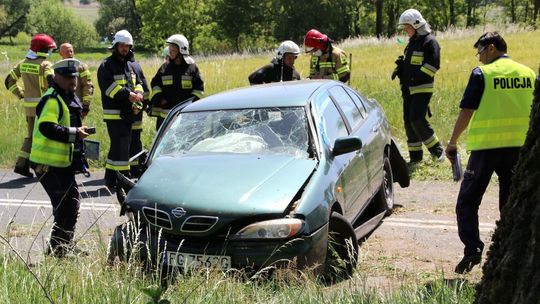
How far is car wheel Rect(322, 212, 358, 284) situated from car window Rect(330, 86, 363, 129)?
1567 millimetres

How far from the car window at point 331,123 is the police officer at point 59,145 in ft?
6.84

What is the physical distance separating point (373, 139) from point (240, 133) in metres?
1.60

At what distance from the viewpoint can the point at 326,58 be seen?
10.1 metres

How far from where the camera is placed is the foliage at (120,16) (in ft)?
300

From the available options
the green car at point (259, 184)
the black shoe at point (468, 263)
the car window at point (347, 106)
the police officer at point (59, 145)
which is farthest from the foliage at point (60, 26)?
the black shoe at point (468, 263)

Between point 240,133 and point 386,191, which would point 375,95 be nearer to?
point 386,191

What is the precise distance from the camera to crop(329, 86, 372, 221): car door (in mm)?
5578

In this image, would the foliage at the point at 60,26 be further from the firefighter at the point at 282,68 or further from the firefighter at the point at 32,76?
the firefighter at the point at 282,68

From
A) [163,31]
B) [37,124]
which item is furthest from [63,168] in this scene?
[163,31]

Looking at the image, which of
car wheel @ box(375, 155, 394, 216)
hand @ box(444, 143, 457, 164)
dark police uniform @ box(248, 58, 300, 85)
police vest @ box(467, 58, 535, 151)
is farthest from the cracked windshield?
dark police uniform @ box(248, 58, 300, 85)

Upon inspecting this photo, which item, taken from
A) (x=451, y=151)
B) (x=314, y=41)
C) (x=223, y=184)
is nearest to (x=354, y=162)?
(x=451, y=151)

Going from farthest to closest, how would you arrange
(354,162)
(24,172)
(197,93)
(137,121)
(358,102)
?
(24,172), (197,93), (137,121), (358,102), (354,162)

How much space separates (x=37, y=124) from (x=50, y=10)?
10479 centimetres

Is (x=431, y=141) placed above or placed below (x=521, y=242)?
below
